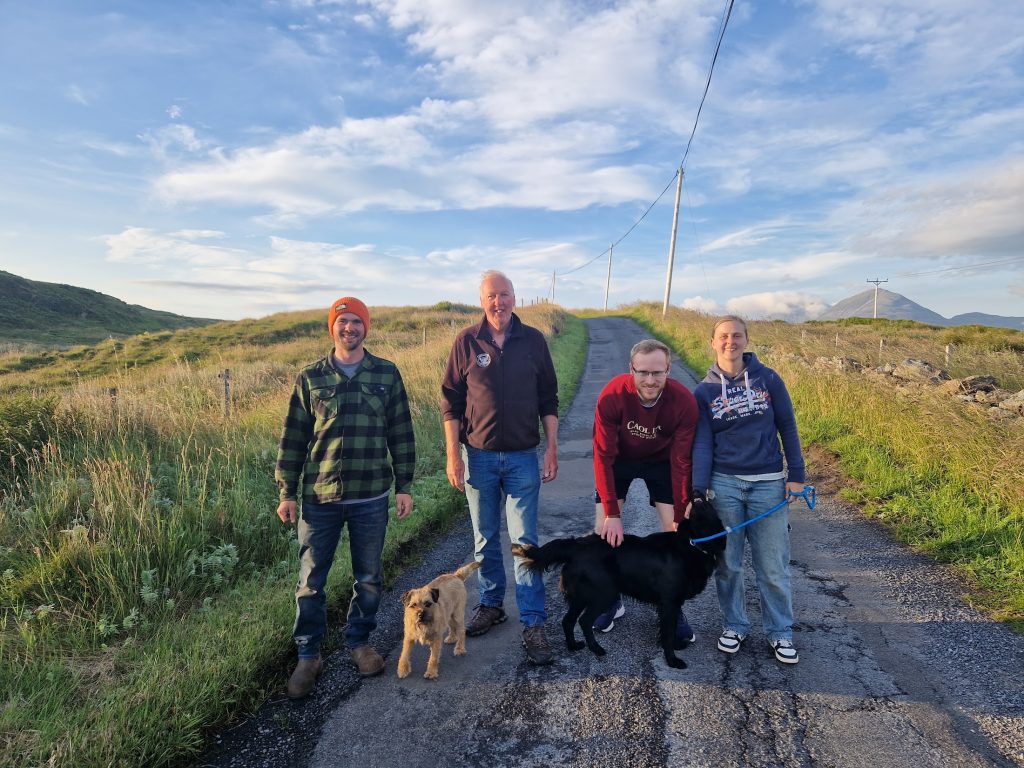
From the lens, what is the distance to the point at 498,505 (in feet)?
12.2

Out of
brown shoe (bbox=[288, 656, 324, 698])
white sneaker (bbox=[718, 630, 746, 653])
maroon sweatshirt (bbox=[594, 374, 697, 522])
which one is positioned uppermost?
maroon sweatshirt (bbox=[594, 374, 697, 522])

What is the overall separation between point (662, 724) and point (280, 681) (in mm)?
2093

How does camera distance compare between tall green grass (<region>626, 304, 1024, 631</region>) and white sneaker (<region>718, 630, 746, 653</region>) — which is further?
tall green grass (<region>626, 304, 1024, 631</region>)


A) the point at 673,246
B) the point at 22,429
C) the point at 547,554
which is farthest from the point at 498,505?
the point at 673,246

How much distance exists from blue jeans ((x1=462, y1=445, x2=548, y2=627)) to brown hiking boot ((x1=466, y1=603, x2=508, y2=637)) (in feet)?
0.16

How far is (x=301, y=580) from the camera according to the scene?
3152mm

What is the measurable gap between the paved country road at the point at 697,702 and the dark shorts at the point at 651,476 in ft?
2.88

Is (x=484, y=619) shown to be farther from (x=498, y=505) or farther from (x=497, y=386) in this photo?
(x=497, y=386)

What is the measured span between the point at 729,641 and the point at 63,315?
67350 mm

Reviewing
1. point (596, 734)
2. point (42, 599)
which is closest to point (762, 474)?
point (596, 734)

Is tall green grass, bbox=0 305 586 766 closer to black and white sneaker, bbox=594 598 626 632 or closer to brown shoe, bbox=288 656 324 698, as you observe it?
brown shoe, bbox=288 656 324 698

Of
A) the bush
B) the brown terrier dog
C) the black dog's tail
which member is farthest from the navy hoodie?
the bush

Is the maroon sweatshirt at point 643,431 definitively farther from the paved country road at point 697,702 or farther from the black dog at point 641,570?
the paved country road at point 697,702

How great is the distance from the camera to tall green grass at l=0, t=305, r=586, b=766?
2.55 m
